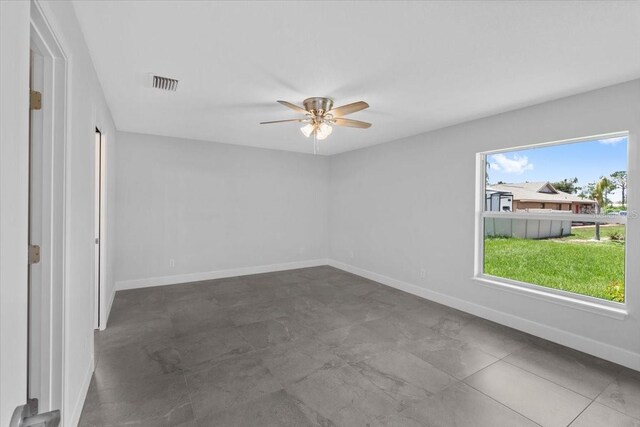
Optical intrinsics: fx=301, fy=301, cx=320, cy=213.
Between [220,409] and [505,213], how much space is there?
3.62 metres

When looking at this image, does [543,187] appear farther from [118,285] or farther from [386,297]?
[118,285]

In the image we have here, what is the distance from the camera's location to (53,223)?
60.4 inches

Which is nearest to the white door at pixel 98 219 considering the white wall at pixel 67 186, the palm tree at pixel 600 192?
the white wall at pixel 67 186

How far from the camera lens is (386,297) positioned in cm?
450

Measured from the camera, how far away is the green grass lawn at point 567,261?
2.91m

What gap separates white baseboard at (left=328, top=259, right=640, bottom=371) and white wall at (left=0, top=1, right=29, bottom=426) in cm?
399

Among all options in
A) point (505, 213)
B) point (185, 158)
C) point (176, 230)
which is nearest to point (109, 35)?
point (185, 158)

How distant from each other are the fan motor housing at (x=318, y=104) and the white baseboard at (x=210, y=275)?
3.56 m

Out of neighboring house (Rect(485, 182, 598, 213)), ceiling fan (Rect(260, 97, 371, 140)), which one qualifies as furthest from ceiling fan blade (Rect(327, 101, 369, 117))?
neighboring house (Rect(485, 182, 598, 213))

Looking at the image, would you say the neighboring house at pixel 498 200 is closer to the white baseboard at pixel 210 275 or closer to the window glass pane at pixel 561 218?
the window glass pane at pixel 561 218

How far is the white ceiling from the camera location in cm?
174

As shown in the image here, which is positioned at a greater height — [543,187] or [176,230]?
[543,187]

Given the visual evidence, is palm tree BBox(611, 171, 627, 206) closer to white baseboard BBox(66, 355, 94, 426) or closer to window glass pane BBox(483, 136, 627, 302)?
window glass pane BBox(483, 136, 627, 302)

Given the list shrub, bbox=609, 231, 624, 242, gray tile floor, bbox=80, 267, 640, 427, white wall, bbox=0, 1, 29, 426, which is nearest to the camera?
white wall, bbox=0, 1, 29, 426
